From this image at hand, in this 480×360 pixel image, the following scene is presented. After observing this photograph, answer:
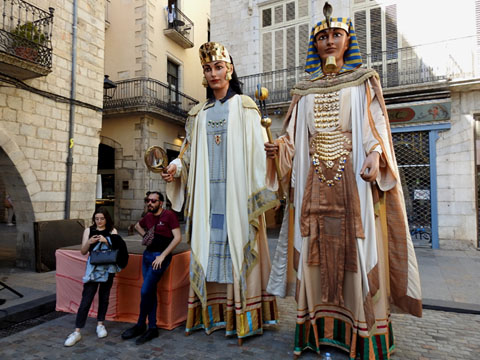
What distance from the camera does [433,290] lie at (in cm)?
428

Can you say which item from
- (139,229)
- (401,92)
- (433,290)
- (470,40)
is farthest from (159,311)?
(470,40)

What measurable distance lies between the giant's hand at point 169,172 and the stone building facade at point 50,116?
11.8ft

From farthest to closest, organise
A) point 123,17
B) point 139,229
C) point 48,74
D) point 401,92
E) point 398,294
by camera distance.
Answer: point 123,17
point 401,92
point 48,74
point 139,229
point 398,294

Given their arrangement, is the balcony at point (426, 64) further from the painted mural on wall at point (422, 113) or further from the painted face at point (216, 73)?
the painted face at point (216, 73)

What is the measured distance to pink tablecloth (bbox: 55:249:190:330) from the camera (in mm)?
3156

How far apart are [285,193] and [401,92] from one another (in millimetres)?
6781

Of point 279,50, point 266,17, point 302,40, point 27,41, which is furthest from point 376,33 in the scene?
point 27,41

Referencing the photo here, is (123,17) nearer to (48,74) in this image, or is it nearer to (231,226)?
(48,74)

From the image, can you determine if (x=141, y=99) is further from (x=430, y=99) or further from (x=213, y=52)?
(x=213, y=52)

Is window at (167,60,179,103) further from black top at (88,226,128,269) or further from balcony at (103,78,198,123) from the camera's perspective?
black top at (88,226,128,269)

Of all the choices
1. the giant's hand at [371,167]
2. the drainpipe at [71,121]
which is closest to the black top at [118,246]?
the giant's hand at [371,167]

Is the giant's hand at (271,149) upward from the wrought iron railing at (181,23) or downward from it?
downward

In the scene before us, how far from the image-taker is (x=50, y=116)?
19.1 feet

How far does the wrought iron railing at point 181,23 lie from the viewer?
13350mm
